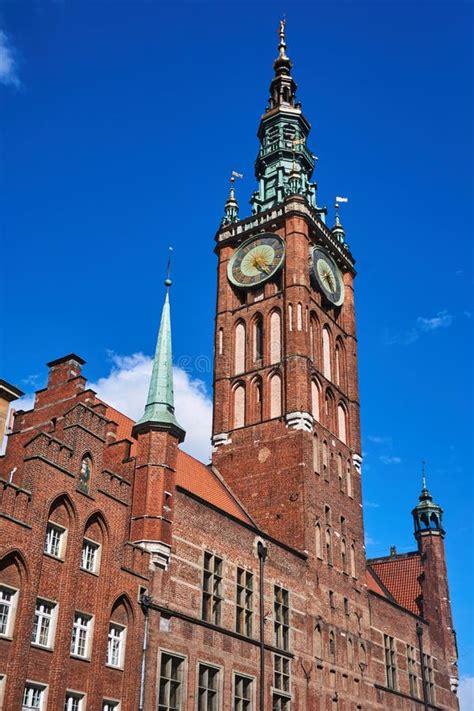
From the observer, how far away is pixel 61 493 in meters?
25.1

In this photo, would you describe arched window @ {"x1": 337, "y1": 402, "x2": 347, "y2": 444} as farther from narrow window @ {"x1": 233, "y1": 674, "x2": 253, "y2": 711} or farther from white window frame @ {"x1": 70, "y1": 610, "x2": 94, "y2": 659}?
white window frame @ {"x1": 70, "y1": 610, "x2": 94, "y2": 659}

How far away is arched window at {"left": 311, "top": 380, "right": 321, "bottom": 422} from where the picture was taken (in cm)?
4228

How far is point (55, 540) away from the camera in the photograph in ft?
81.6

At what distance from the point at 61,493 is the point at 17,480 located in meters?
1.32

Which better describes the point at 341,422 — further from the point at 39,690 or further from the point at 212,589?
the point at 39,690

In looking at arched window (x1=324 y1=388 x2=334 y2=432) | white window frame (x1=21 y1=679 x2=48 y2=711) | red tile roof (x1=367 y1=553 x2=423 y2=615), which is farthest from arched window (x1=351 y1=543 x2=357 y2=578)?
white window frame (x1=21 y1=679 x2=48 y2=711)

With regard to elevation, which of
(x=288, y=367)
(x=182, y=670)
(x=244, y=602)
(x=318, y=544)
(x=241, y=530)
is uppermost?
(x=288, y=367)

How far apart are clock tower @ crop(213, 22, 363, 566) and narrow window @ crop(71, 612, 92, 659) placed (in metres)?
14.3

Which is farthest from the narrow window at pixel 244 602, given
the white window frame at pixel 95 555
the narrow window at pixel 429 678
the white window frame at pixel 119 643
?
the narrow window at pixel 429 678

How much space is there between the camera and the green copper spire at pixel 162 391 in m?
30.1

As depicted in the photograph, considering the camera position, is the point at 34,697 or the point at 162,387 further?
the point at 162,387

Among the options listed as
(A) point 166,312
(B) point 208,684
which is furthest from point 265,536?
(A) point 166,312

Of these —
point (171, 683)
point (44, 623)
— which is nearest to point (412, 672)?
point (171, 683)

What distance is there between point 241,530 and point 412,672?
58.3 ft
